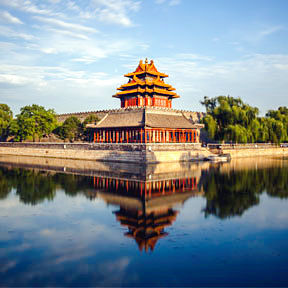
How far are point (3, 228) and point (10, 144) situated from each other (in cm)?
4557

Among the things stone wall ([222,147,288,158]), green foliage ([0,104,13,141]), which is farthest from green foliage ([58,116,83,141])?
stone wall ([222,147,288,158])

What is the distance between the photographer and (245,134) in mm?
47000

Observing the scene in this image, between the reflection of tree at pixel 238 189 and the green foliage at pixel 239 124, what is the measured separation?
16.2 metres

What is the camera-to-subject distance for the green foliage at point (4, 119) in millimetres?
59250

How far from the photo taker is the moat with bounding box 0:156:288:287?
29.9 ft

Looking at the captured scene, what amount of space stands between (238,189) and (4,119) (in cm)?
5582

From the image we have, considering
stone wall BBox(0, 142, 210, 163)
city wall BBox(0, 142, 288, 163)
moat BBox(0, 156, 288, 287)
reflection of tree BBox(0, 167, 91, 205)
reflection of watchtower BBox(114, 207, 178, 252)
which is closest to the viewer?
moat BBox(0, 156, 288, 287)

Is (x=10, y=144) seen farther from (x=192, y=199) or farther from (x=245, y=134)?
(x=192, y=199)

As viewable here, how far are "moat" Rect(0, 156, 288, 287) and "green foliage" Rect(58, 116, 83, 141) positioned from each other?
2647cm

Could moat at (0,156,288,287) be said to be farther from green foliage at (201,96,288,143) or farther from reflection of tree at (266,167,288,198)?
green foliage at (201,96,288,143)

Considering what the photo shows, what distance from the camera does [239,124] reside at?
48.4m

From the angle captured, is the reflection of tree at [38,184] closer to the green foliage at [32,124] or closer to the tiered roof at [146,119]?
the tiered roof at [146,119]

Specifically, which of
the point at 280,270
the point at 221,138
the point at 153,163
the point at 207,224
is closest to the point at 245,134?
the point at 221,138

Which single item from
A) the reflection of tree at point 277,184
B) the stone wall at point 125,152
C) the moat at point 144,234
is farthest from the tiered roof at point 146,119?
the moat at point 144,234
